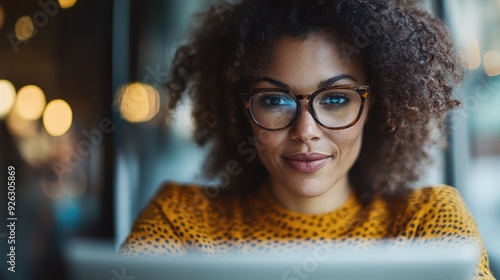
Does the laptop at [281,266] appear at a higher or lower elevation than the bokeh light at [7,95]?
lower

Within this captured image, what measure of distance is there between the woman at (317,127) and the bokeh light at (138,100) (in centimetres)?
18

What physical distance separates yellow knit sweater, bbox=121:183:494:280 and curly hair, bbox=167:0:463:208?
0.06 metres

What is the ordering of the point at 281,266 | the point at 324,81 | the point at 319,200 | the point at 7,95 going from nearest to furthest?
the point at 281,266 → the point at 324,81 → the point at 319,200 → the point at 7,95

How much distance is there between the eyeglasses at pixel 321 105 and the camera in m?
0.96

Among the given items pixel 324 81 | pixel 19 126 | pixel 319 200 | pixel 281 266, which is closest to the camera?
pixel 281 266

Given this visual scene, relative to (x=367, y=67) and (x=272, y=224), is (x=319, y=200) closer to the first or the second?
(x=272, y=224)

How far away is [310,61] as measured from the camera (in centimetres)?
96

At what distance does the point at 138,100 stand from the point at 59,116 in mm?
192

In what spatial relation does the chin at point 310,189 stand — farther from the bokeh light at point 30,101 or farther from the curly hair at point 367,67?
the bokeh light at point 30,101

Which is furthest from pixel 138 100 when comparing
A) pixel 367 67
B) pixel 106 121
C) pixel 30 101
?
pixel 367 67

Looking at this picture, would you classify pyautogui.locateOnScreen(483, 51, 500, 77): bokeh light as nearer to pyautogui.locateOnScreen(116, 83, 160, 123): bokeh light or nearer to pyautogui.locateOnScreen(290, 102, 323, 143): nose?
pyautogui.locateOnScreen(290, 102, 323, 143): nose

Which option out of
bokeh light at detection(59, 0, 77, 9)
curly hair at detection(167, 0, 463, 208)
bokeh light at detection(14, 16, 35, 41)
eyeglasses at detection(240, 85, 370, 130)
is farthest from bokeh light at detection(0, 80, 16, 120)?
eyeglasses at detection(240, 85, 370, 130)

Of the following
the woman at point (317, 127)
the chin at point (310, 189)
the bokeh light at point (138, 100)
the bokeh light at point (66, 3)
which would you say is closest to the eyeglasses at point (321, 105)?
the woman at point (317, 127)

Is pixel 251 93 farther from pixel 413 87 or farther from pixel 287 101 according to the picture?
pixel 413 87
